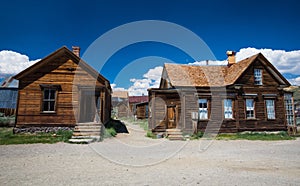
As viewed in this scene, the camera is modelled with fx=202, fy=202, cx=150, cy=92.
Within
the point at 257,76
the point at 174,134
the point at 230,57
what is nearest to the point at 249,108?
the point at 257,76

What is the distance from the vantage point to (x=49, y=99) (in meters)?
14.6

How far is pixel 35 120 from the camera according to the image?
1420cm

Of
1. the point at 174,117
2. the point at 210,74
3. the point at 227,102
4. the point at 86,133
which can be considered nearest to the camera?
the point at 86,133

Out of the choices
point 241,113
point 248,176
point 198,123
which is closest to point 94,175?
point 248,176

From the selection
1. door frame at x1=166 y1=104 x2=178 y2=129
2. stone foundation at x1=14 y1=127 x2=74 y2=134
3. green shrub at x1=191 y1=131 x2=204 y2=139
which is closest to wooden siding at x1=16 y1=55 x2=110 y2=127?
stone foundation at x1=14 y1=127 x2=74 y2=134

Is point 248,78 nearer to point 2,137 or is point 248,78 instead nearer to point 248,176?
point 248,176

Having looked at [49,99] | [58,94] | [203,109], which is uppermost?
[58,94]

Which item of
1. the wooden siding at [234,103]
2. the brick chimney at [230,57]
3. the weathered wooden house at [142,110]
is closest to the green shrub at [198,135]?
the wooden siding at [234,103]

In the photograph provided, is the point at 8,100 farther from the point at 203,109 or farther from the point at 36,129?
the point at 203,109

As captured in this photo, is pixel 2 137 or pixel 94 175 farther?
pixel 2 137

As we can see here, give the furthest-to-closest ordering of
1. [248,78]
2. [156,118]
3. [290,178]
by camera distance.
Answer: [248,78] → [156,118] → [290,178]

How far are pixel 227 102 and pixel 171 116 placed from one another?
4700 millimetres

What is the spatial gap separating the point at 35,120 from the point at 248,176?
13789mm

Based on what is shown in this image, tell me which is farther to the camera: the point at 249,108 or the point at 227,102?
the point at 249,108
